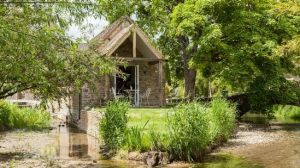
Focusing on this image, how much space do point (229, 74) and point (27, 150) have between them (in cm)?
1016

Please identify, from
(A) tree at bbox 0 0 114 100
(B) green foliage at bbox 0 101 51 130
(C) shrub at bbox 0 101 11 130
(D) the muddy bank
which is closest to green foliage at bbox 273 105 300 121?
(D) the muddy bank

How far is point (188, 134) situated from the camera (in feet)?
39.7

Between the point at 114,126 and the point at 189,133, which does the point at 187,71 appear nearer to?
the point at 114,126

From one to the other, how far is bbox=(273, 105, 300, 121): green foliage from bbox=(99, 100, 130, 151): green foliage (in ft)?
51.9

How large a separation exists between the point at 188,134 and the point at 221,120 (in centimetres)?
371

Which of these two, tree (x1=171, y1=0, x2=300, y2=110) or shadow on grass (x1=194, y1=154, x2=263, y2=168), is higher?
tree (x1=171, y1=0, x2=300, y2=110)

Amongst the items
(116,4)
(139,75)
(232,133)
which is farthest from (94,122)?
(116,4)

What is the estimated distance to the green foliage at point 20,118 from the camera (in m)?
21.5

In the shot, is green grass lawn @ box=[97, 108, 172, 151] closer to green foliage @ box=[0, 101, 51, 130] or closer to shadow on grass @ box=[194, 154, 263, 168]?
shadow on grass @ box=[194, 154, 263, 168]

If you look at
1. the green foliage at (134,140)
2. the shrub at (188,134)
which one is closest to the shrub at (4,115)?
the green foliage at (134,140)

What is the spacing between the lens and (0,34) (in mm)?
5402

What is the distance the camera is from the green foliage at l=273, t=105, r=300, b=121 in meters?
27.1

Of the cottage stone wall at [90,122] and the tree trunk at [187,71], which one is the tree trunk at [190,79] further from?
the cottage stone wall at [90,122]

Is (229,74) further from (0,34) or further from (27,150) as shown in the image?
(0,34)
